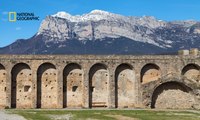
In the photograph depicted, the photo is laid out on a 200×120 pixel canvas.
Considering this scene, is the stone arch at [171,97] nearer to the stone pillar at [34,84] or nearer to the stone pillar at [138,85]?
the stone pillar at [138,85]

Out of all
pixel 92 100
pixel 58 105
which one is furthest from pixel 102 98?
pixel 58 105

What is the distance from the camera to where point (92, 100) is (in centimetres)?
5912

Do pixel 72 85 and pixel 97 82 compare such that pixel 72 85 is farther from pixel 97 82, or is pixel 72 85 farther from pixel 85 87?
pixel 97 82

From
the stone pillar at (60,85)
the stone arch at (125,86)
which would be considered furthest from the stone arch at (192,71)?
the stone pillar at (60,85)

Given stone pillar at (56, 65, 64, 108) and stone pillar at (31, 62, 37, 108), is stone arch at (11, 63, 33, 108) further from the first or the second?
stone pillar at (56, 65, 64, 108)

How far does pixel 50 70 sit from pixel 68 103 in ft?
15.2

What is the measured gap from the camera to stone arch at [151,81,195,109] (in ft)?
194

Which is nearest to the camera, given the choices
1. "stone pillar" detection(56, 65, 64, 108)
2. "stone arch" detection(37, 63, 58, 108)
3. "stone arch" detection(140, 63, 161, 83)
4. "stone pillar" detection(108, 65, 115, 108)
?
"stone pillar" detection(56, 65, 64, 108)

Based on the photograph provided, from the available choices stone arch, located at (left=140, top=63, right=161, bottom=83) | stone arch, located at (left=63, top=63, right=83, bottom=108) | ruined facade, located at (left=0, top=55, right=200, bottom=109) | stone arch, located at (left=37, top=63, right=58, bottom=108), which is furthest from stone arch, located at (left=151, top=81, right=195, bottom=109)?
stone arch, located at (left=37, top=63, right=58, bottom=108)

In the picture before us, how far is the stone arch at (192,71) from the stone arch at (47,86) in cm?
1618

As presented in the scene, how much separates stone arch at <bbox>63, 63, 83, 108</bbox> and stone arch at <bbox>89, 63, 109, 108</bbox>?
1359 mm

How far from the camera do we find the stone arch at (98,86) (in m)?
59.0

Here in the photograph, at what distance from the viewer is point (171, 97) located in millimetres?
59156

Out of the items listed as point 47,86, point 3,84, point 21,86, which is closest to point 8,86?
point 3,84
